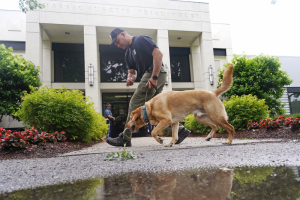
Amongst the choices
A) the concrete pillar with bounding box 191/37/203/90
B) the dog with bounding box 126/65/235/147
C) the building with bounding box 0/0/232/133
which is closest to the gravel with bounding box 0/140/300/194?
the dog with bounding box 126/65/235/147

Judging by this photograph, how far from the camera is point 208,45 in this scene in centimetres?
1382

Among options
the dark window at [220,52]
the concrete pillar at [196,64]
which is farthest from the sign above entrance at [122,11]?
the dark window at [220,52]

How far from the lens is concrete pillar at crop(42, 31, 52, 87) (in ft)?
42.9

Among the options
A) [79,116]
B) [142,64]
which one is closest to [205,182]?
[142,64]

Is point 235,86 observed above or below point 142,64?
above

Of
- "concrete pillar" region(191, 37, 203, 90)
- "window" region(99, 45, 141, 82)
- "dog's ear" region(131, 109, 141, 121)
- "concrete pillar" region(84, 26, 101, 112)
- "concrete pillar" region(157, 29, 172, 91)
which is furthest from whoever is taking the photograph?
"concrete pillar" region(191, 37, 203, 90)

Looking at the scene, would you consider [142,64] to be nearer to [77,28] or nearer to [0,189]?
[0,189]

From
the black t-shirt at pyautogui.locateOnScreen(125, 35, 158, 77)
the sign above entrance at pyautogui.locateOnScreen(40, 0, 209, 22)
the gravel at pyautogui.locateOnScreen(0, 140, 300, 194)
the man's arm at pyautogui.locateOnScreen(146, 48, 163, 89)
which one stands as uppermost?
the sign above entrance at pyautogui.locateOnScreen(40, 0, 209, 22)

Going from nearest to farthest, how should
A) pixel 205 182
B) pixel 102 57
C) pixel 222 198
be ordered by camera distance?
pixel 222 198, pixel 205 182, pixel 102 57

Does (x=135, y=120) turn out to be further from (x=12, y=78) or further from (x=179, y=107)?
(x=12, y=78)

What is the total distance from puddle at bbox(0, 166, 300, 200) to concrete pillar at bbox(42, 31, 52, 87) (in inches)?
529

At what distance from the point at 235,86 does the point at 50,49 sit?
13.3 m

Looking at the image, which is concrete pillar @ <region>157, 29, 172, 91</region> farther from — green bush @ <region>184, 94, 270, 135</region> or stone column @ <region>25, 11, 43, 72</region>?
stone column @ <region>25, 11, 43, 72</region>

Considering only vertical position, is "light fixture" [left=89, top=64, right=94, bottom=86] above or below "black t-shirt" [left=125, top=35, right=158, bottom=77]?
above
